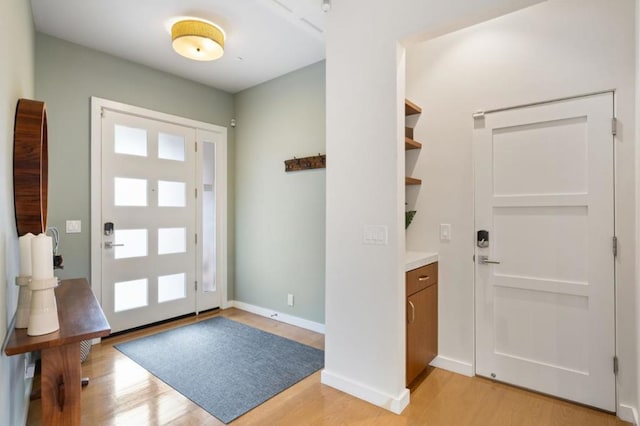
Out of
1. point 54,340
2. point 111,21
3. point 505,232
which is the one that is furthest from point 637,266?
point 111,21

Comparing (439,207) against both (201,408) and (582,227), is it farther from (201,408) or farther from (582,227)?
(201,408)

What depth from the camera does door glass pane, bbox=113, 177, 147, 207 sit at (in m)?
3.44

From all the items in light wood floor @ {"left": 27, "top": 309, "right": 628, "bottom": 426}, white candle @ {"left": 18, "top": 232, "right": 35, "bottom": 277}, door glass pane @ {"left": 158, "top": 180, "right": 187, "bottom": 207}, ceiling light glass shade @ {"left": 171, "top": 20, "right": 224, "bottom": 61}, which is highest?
ceiling light glass shade @ {"left": 171, "top": 20, "right": 224, "bottom": 61}

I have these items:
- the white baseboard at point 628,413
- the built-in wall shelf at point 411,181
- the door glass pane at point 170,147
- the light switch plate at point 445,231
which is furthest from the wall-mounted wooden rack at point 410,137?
the door glass pane at point 170,147

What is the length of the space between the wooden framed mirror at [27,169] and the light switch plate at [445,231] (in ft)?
8.95

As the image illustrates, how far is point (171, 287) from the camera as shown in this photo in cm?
387

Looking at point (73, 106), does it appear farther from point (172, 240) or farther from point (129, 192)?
point (172, 240)

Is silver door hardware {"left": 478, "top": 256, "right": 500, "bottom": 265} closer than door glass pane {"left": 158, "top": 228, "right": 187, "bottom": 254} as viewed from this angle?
Yes

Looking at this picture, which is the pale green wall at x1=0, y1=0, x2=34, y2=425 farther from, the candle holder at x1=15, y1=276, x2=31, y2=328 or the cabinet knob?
the cabinet knob

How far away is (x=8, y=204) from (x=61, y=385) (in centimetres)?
89

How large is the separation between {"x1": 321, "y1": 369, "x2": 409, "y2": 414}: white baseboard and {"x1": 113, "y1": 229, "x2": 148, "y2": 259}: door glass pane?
2445 millimetres

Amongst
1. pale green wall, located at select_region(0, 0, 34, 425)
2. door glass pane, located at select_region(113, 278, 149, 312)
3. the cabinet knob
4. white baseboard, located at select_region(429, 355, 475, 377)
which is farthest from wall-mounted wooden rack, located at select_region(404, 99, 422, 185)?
door glass pane, located at select_region(113, 278, 149, 312)

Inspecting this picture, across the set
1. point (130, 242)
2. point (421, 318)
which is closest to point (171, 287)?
point (130, 242)

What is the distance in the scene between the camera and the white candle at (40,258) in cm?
130
